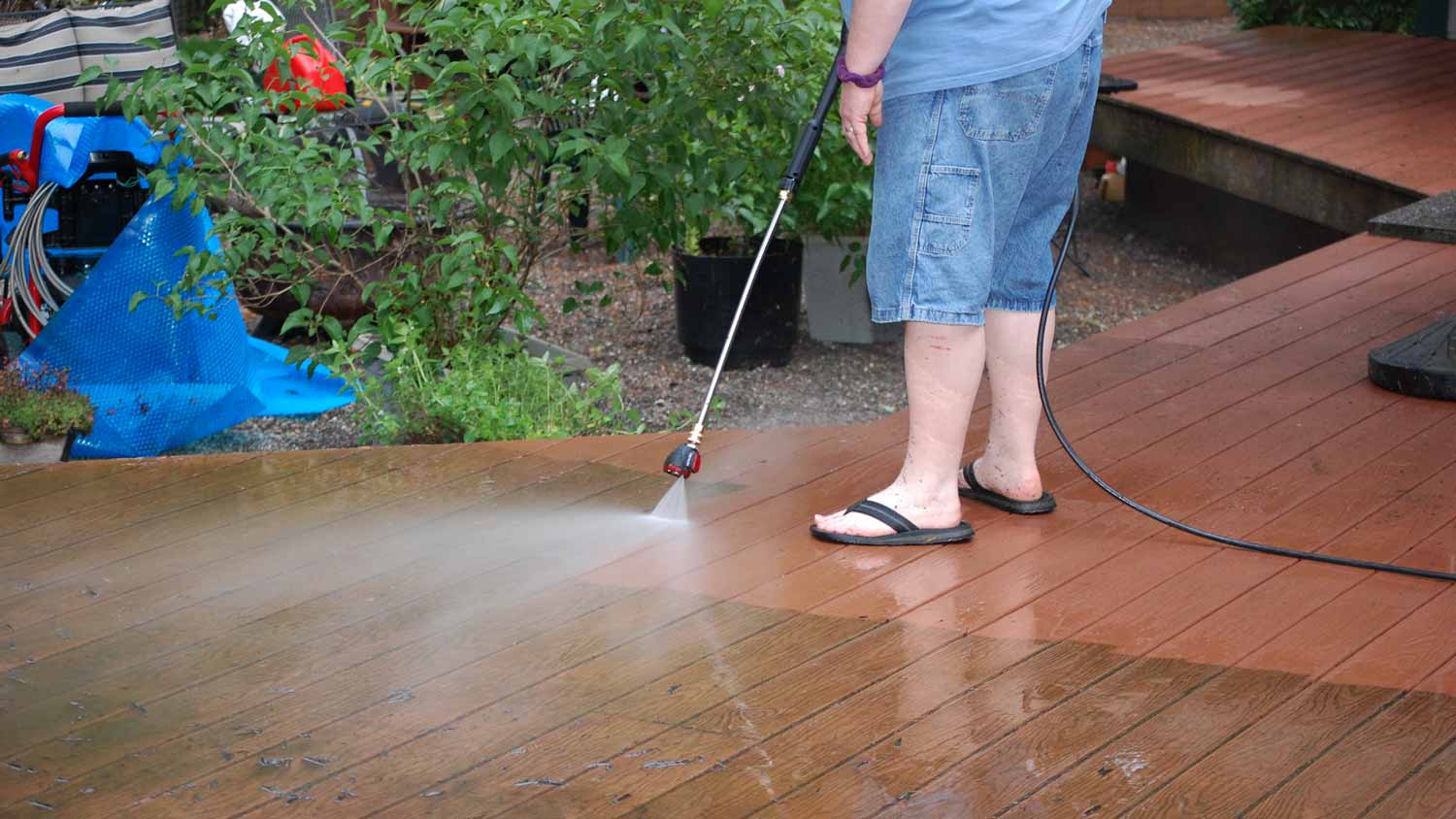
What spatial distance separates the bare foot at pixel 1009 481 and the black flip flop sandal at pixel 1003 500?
0.4 inches

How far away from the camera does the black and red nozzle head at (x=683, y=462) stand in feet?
8.57

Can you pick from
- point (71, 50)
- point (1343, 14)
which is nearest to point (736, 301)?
point (71, 50)

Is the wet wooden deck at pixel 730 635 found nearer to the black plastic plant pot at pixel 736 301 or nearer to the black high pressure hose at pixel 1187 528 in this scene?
the black high pressure hose at pixel 1187 528

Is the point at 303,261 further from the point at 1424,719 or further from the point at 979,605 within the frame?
the point at 1424,719

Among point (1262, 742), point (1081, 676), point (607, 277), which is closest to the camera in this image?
point (1262, 742)

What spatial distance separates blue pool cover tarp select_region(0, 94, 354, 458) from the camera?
4008 mm

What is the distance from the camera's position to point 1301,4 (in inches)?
338

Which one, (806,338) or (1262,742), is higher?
(1262,742)

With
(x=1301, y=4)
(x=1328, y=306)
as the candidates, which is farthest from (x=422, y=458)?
(x=1301, y=4)

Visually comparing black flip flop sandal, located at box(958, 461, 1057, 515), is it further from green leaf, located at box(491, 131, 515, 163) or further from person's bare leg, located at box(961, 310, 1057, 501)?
green leaf, located at box(491, 131, 515, 163)

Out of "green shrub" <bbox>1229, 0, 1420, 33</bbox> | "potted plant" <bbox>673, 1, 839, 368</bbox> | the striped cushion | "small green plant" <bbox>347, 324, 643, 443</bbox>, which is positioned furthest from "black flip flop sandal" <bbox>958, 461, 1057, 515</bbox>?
"green shrub" <bbox>1229, 0, 1420, 33</bbox>

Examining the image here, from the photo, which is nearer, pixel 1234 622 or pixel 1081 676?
pixel 1081 676

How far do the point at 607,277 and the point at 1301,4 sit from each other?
5025 millimetres

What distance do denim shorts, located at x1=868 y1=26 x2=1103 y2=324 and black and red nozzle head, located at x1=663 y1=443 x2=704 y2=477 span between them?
1.56ft
